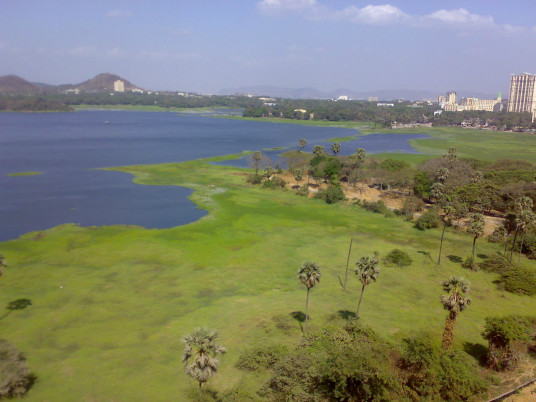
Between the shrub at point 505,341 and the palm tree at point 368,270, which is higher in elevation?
the palm tree at point 368,270

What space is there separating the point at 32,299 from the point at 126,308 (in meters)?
9.45

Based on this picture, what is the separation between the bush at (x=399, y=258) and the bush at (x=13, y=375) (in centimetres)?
3966

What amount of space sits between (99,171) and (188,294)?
75.9 metres

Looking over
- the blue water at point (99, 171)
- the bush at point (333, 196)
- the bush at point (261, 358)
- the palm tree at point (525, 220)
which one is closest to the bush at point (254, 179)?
the blue water at point (99, 171)

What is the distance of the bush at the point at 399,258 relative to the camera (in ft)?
169

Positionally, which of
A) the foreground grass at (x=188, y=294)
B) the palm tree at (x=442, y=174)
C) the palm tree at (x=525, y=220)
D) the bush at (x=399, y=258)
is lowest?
the foreground grass at (x=188, y=294)

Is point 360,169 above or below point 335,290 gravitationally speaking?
above

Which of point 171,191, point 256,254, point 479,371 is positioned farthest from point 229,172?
point 479,371

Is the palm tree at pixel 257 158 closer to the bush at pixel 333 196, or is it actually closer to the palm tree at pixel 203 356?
the bush at pixel 333 196

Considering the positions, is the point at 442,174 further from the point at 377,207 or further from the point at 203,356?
the point at 203,356

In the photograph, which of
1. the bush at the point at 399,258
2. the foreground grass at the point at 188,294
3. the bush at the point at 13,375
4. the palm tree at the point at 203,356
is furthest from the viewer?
the bush at the point at 399,258

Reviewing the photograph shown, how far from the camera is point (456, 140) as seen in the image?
593ft

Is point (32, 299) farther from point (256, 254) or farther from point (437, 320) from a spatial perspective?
point (437, 320)

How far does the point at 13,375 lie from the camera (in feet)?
89.8
